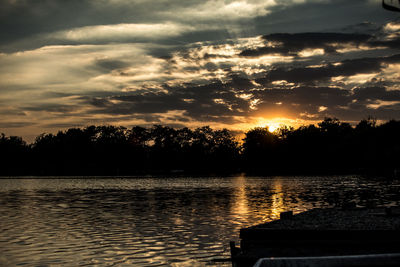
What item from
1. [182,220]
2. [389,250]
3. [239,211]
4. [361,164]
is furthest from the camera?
[361,164]

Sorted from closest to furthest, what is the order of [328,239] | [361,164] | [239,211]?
[328,239], [239,211], [361,164]

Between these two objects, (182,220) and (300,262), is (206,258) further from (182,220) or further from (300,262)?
(182,220)

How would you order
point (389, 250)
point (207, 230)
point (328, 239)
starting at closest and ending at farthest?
point (389, 250)
point (328, 239)
point (207, 230)

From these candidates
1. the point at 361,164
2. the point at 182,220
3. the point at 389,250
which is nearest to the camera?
the point at 389,250

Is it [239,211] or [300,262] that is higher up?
[300,262]

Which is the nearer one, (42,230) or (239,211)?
(42,230)

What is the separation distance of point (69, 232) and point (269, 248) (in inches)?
566

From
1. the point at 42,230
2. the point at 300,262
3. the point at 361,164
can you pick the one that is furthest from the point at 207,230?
the point at 361,164

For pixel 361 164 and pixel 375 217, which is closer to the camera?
pixel 375 217

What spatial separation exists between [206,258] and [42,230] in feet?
45.7

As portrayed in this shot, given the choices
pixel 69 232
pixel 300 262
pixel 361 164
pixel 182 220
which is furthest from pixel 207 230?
pixel 361 164

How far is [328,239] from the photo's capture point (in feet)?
66.0

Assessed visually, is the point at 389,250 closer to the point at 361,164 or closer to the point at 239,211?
the point at 239,211

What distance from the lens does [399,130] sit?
558 feet
